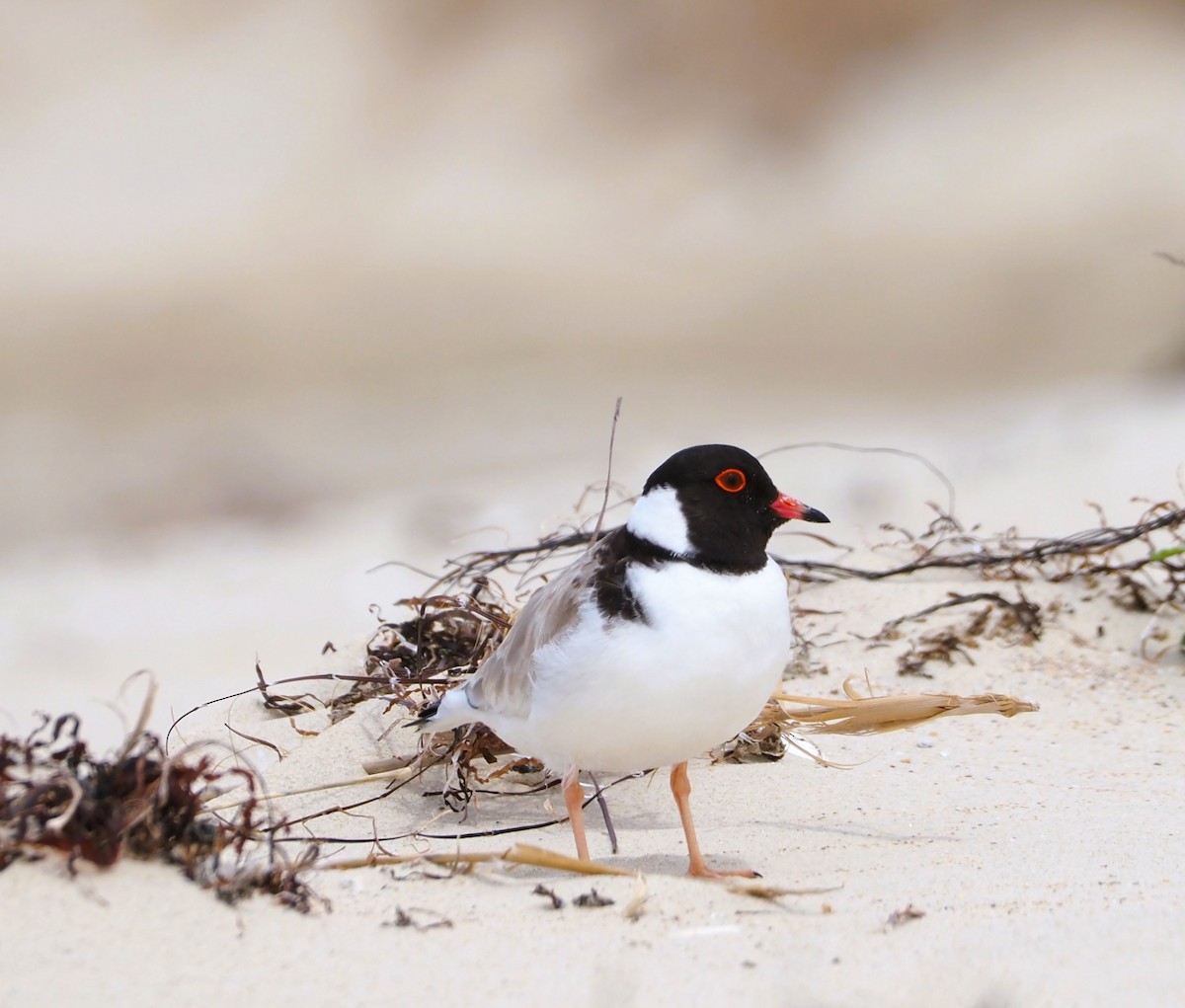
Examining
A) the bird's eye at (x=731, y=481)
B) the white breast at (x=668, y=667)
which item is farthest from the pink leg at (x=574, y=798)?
the bird's eye at (x=731, y=481)

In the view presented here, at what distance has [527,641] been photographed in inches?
136

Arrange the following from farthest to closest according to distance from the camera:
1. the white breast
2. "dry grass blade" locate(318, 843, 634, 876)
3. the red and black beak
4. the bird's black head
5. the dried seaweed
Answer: the red and black beak
the bird's black head
the white breast
"dry grass blade" locate(318, 843, 634, 876)
the dried seaweed

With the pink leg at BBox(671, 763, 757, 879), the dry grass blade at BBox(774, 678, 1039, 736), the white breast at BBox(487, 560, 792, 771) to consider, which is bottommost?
the pink leg at BBox(671, 763, 757, 879)

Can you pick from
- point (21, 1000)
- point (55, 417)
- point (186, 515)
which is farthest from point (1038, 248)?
point (21, 1000)

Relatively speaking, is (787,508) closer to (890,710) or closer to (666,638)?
(666,638)

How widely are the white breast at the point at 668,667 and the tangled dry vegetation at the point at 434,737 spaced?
38 centimetres

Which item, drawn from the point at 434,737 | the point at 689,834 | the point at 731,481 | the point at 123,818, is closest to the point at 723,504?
the point at 731,481

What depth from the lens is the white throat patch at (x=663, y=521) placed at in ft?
10.6

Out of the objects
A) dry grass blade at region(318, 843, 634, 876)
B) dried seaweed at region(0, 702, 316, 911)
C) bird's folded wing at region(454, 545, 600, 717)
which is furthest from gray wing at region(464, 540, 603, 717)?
dried seaweed at region(0, 702, 316, 911)

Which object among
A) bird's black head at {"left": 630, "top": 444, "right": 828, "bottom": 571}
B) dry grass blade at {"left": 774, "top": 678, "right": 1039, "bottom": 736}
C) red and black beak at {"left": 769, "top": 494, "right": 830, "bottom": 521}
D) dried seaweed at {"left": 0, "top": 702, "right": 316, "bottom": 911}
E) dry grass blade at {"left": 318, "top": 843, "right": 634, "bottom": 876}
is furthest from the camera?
dry grass blade at {"left": 774, "top": 678, "right": 1039, "bottom": 736}

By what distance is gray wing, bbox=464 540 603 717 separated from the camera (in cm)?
330

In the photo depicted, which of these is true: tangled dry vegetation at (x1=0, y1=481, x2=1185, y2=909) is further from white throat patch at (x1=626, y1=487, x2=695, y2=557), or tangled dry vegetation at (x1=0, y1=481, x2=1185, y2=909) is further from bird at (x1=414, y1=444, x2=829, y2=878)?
white throat patch at (x1=626, y1=487, x2=695, y2=557)

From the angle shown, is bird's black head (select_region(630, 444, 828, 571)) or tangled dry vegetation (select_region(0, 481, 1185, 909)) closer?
tangled dry vegetation (select_region(0, 481, 1185, 909))

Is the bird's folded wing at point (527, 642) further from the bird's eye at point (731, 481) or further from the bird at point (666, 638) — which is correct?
the bird's eye at point (731, 481)
